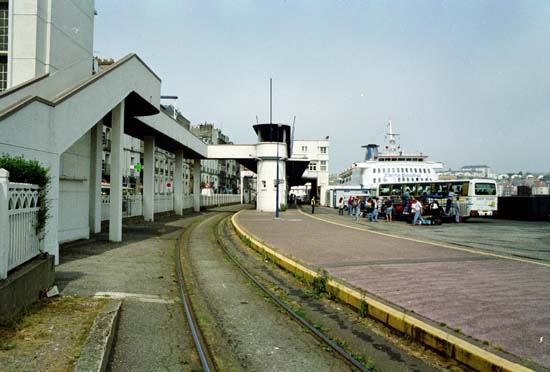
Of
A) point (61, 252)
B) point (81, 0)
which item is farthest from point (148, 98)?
point (61, 252)

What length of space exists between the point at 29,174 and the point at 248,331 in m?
4.35

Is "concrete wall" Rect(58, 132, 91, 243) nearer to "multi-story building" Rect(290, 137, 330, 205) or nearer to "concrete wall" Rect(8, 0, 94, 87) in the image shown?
"concrete wall" Rect(8, 0, 94, 87)

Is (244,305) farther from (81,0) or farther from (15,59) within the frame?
(81,0)

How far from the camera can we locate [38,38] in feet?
39.6

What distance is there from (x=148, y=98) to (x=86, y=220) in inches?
201

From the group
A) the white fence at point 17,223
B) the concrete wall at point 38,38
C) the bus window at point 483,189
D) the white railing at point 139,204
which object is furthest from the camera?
the bus window at point 483,189

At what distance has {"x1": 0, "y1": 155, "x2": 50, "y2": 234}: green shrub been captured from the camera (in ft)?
21.8

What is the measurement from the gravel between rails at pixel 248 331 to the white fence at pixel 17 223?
2724mm

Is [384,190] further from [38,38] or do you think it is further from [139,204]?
[38,38]

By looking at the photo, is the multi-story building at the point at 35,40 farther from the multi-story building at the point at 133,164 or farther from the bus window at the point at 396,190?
→ the multi-story building at the point at 133,164

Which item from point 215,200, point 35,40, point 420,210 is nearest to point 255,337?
point 35,40

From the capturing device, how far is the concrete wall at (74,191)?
44.6ft

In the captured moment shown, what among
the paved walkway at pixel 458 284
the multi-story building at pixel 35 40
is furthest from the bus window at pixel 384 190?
the multi-story building at pixel 35 40

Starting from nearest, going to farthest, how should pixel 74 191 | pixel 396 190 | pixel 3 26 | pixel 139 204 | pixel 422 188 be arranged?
1. pixel 3 26
2. pixel 74 191
3. pixel 139 204
4. pixel 422 188
5. pixel 396 190
